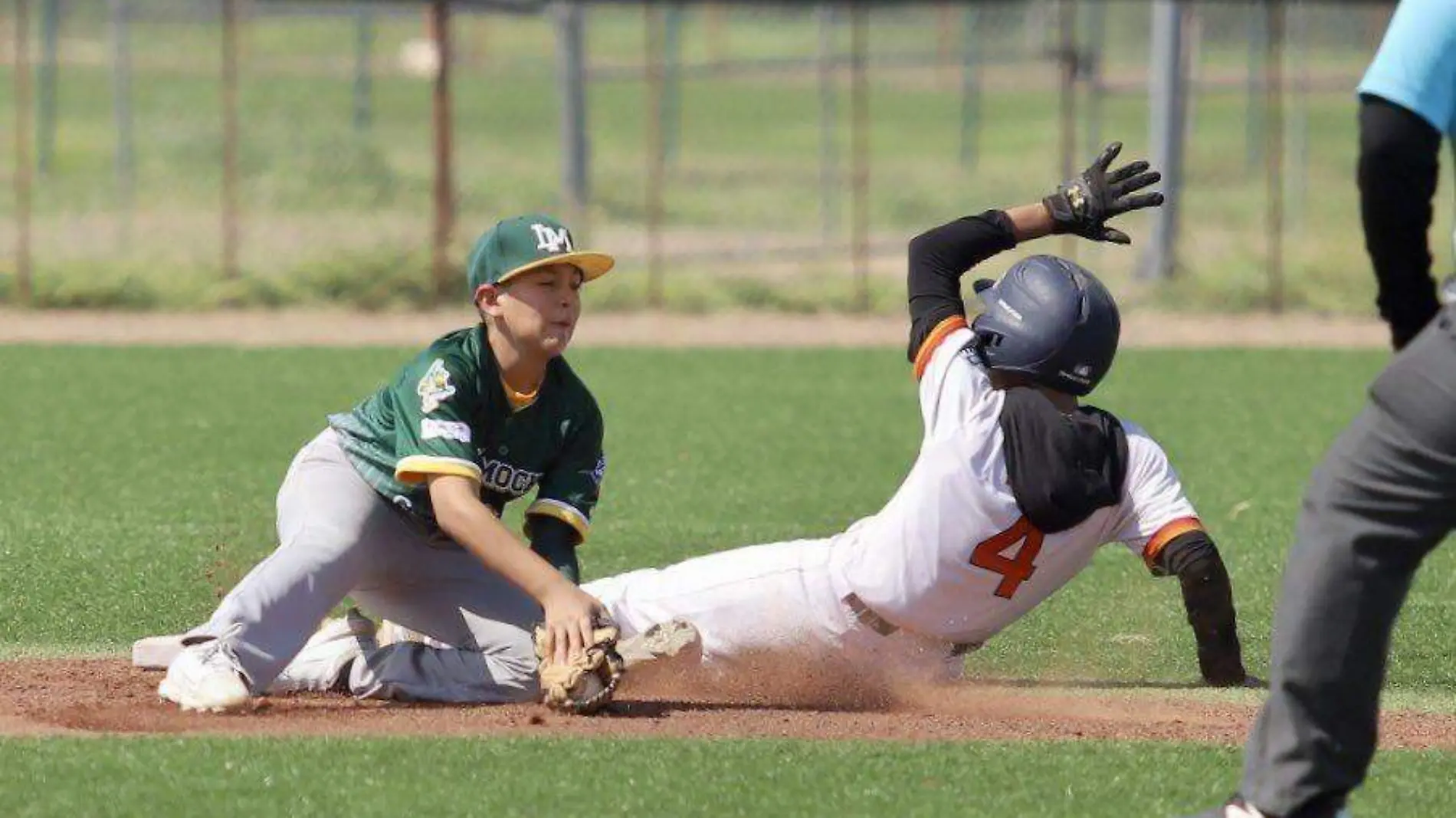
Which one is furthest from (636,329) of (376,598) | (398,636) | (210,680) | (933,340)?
(210,680)

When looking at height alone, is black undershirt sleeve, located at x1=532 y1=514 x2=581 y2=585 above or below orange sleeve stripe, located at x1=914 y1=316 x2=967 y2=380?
below

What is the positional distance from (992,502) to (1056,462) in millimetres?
176

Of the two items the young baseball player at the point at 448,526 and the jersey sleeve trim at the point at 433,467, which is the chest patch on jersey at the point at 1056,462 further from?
the jersey sleeve trim at the point at 433,467

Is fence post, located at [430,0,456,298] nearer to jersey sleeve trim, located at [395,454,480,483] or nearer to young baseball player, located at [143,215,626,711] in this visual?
young baseball player, located at [143,215,626,711]

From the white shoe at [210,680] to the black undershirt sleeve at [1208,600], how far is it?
2.19 meters

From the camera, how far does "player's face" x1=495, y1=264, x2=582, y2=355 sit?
576cm

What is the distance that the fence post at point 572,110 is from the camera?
59.5 ft

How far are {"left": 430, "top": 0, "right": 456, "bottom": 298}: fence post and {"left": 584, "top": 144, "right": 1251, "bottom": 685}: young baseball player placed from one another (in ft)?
34.1

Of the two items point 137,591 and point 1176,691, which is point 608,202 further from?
point 1176,691

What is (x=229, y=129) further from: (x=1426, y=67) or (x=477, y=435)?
(x=1426, y=67)

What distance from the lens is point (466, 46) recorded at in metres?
37.9

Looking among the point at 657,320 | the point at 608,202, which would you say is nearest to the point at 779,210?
the point at 608,202

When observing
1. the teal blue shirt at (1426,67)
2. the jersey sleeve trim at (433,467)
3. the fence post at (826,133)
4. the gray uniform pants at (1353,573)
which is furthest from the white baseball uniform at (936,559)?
the fence post at (826,133)

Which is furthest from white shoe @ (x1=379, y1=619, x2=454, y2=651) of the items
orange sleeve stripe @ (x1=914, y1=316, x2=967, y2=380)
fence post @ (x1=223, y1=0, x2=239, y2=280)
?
fence post @ (x1=223, y1=0, x2=239, y2=280)
